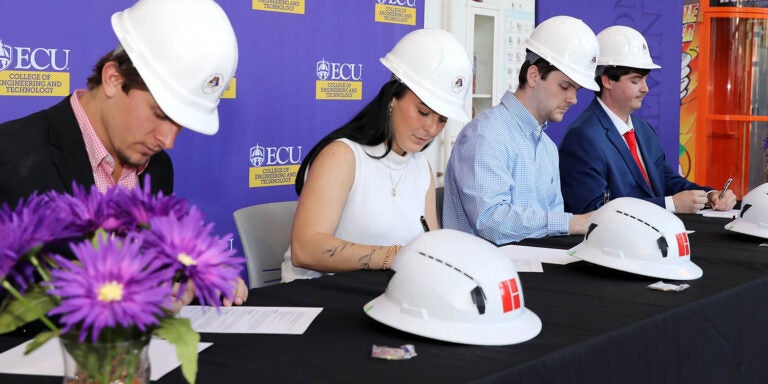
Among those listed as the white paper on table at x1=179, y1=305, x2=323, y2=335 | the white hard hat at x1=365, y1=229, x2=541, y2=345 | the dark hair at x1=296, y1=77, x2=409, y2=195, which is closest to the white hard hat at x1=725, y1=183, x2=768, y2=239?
the dark hair at x1=296, y1=77, x2=409, y2=195

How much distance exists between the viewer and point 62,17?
310cm

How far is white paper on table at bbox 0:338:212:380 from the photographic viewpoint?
1.32 metres

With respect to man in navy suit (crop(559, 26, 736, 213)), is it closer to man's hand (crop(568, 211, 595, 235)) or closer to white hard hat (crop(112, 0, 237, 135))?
man's hand (crop(568, 211, 595, 235))

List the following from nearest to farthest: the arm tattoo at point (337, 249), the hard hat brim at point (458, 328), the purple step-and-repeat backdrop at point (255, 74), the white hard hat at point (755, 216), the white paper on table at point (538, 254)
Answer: the hard hat brim at point (458, 328), the arm tattoo at point (337, 249), the white paper on table at point (538, 254), the white hard hat at point (755, 216), the purple step-and-repeat backdrop at point (255, 74)

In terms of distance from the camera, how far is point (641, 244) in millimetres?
2184

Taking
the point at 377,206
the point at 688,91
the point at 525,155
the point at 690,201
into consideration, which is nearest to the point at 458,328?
the point at 377,206

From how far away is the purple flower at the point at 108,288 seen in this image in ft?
2.89

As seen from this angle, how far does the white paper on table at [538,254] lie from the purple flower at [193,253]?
1.44 m

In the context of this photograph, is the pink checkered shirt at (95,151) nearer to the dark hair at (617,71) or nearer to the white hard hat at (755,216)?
the white hard hat at (755,216)

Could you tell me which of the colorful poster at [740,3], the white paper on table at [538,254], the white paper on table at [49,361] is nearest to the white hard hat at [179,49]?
the white paper on table at [49,361]

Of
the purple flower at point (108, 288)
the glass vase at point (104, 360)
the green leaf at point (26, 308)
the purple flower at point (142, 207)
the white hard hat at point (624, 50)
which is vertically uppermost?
the white hard hat at point (624, 50)

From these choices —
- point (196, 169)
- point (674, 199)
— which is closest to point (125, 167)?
point (196, 169)

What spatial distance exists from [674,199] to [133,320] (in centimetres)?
293

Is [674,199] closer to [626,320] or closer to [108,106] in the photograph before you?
[626,320]
